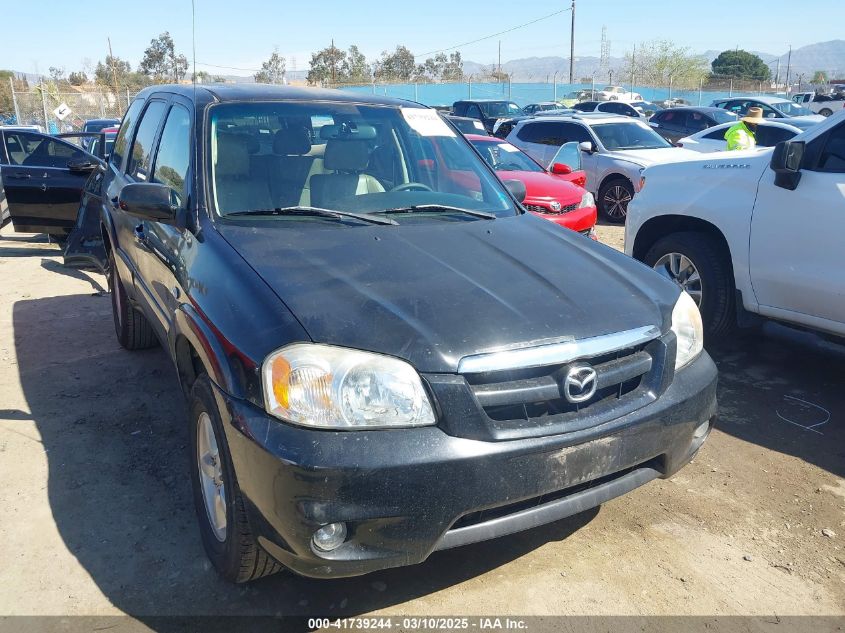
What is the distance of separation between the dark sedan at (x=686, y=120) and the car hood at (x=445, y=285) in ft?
53.3

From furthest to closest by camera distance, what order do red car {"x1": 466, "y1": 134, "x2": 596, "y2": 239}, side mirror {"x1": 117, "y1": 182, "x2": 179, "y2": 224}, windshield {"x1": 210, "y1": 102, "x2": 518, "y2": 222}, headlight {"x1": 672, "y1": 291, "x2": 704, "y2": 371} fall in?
red car {"x1": 466, "y1": 134, "x2": 596, "y2": 239}
windshield {"x1": 210, "y1": 102, "x2": 518, "y2": 222}
side mirror {"x1": 117, "y1": 182, "x2": 179, "y2": 224}
headlight {"x1": 672, "y1": 291, "x2": 704, "y2": 371}

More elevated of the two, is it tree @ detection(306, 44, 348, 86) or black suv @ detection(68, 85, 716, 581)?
tree @ detection(306, 44, 348, 86)

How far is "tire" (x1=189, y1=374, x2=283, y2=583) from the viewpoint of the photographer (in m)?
2.49

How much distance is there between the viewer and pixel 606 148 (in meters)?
11.8

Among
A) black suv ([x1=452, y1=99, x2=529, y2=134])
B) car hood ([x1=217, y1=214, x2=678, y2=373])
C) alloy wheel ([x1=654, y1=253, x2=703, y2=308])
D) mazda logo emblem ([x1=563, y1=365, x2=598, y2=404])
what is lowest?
alloy wheel ([x1=654, y1=253, x2=703, y2=308])

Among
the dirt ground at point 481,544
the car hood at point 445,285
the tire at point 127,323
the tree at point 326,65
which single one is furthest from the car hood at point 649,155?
the tree at point 326,65

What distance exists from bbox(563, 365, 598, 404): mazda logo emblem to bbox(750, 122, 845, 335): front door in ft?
8.36

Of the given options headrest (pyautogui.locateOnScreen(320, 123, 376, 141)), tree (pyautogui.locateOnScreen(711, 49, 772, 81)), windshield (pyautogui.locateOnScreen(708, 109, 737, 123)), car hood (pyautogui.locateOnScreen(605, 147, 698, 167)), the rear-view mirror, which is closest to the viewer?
headrest (pyautogui.locateOnScreen(320, 123, 376, 141))

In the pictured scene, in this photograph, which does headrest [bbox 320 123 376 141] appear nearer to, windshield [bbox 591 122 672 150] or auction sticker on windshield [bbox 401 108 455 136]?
auction sticker on windshield [bbox 401 108 455 136]

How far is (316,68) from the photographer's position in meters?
53.5

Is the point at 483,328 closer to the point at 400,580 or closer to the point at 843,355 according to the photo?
the point at 400,580

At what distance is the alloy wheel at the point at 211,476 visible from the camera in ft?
9.02

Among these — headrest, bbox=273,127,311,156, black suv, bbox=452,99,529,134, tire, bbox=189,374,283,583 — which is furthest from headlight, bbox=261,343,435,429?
black suv, bbox=452,99,529,134

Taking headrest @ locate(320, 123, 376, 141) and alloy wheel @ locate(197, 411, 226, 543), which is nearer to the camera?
alloy wheel @ locate(197, 411, 226, 543)
